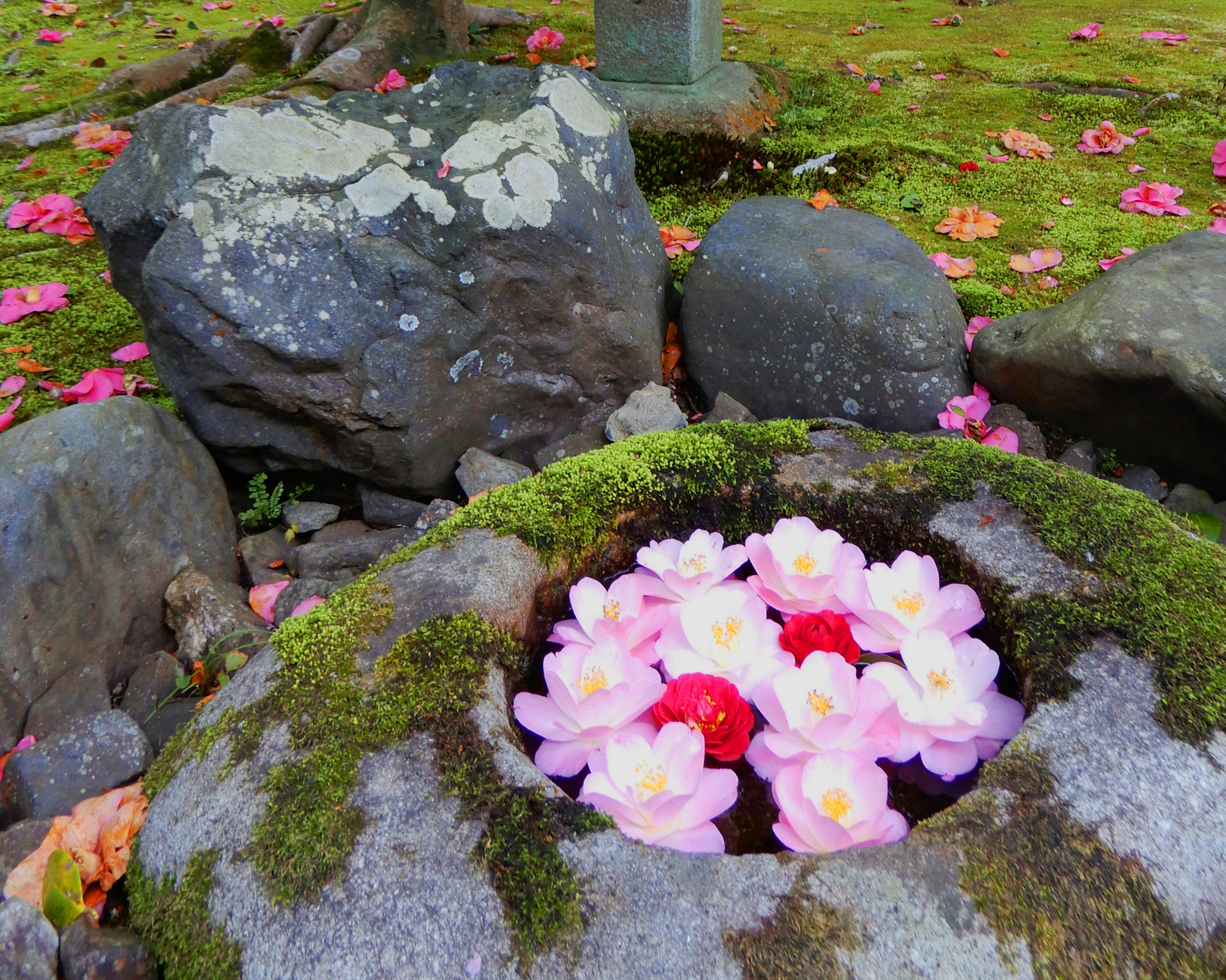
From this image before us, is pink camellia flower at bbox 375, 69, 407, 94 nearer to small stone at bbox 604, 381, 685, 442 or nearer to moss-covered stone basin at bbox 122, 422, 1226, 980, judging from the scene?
small stone at bbox 604, 381, 685, 442

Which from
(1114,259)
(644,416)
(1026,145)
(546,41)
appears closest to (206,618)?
(644,416)

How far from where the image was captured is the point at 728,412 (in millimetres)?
2986

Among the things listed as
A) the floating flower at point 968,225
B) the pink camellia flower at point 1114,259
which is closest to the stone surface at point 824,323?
the floating flower at point 968,225

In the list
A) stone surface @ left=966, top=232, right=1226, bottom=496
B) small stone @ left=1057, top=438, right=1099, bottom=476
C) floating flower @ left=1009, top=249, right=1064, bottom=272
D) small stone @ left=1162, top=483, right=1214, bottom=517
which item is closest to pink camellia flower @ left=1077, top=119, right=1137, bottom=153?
floating flower @ left=1009, top=249, right=1064, bottom=272

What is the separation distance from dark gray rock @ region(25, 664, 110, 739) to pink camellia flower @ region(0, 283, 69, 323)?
87.1 inches

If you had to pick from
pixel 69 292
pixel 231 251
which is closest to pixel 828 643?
pixel 231 251

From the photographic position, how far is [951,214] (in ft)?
13.4

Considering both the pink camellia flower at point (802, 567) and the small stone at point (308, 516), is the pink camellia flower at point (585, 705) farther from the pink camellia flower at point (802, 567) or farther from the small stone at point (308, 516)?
the small stone at point (308, 516)

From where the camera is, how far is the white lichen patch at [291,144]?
257cm

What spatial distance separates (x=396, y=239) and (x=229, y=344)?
615 mm

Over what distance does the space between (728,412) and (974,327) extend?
117cm

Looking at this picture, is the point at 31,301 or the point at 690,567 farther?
the point at 31,301

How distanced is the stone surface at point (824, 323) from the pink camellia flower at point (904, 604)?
1695 millimetres

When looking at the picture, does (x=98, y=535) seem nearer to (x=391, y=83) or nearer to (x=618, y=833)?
(x=618, y=833)
